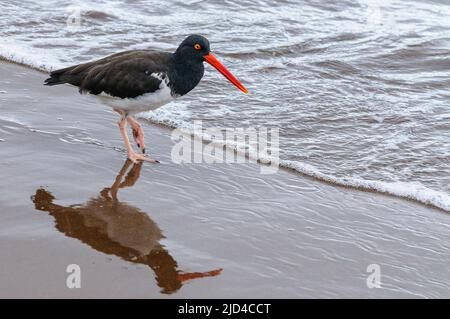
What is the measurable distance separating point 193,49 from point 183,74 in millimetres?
260

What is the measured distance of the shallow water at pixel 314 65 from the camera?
6.79m

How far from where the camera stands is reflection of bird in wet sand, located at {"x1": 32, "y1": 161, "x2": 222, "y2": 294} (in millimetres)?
4438

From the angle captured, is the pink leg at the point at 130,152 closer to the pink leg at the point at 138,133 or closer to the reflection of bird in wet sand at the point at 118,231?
the pink leg at the point at 138,133

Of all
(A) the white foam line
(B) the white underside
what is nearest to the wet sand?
(A) the white foam line

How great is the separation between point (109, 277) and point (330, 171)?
2805 millimetres

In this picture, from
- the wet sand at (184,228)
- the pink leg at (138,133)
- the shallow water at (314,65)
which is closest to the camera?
the wet sand at (184,228)

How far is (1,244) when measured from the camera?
4.45 meters

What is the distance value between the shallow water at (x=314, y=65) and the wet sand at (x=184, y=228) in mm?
711

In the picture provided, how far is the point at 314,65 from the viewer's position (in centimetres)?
934

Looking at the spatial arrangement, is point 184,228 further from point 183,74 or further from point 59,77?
point 59,77

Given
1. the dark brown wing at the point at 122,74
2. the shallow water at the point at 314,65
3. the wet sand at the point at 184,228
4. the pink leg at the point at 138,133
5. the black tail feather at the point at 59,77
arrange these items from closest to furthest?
1. the wet sand at the point at 184,228
2. the dark brown wing at the point at 122,74
3. the black tail feather at the point at 59,77
4. the pink leg at the point at 138,133
5. the shallow water at the point at 314,65

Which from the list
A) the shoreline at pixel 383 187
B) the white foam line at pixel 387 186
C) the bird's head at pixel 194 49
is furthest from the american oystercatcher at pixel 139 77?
the shoreline at pixel 383 187

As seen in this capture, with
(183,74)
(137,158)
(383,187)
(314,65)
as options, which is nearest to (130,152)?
(137,158)
